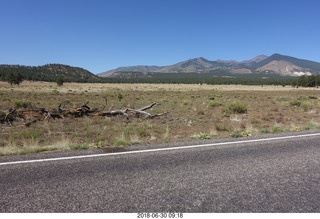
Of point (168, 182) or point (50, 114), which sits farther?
point (50, 114)

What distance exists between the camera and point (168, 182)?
16.1 feet

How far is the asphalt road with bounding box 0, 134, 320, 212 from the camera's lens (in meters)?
3.99

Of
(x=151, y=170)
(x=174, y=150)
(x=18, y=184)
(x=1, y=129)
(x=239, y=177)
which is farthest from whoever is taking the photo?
(x=1, y=129)

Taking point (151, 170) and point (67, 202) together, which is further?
point (151, 170)

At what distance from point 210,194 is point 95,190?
1780 mm

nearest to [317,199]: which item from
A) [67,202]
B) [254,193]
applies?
[254,193]

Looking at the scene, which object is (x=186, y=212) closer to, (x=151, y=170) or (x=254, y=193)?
(x=254, y=193)

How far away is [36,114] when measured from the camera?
53.5 feet

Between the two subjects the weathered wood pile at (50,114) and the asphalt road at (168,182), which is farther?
the weathered wood pile at (50,114)

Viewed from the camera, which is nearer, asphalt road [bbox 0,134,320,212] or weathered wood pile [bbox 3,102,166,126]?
asphalt road [bbox 0,134,320,212]

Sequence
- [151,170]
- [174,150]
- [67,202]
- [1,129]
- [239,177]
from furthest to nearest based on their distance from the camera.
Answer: [1,129] < [174,150] < [151,170] < [239,177] < [67,202]

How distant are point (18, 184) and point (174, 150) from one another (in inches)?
148

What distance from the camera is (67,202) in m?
4.07

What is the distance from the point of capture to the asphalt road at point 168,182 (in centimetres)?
399
